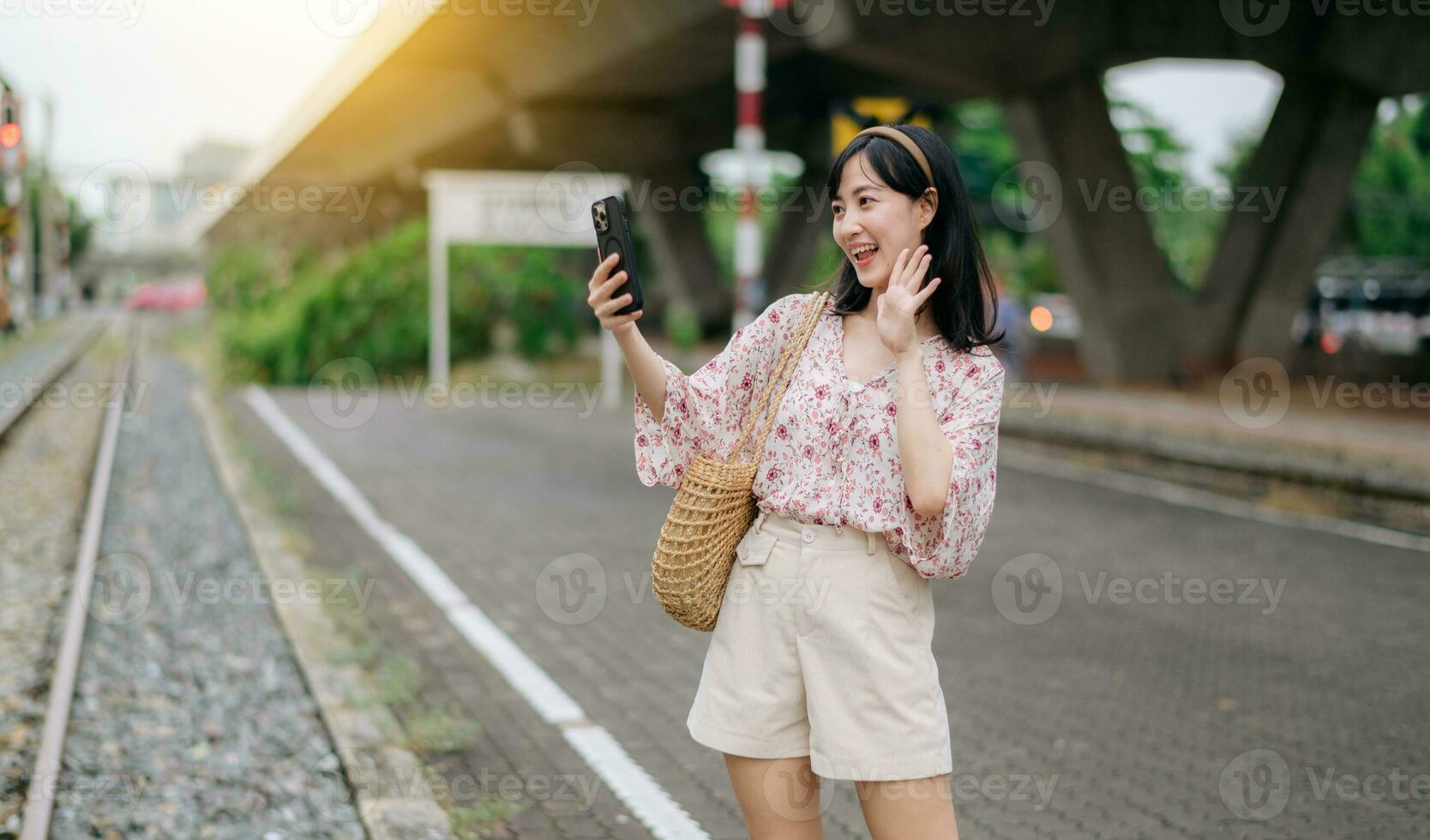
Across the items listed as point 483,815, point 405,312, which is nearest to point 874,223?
point 483,815

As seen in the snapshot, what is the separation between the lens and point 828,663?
2.57 meters

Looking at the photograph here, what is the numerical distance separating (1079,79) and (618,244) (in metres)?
15.8

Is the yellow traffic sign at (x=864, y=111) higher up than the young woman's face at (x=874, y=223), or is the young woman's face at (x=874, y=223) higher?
the yellow traffic sign at (x=864, y=111)

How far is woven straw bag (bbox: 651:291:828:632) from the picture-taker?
2.66 m

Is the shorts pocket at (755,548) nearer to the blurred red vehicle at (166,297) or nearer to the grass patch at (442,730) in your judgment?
the grass patch at (442,730)

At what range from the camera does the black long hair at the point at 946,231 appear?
101 inches

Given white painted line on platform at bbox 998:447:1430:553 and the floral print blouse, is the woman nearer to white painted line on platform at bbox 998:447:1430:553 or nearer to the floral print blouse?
the floral print blouse

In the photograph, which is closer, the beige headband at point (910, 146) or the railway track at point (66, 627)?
the beige headband at point (910, 146)

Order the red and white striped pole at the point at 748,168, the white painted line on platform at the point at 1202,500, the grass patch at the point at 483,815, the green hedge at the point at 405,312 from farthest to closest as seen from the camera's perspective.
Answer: the green hedge at the point at 405,312 → the red and white striped pole at the point at 748,168 → the white painted line on platform at the point at 1202,500 → the grass patch at the point at 483,815

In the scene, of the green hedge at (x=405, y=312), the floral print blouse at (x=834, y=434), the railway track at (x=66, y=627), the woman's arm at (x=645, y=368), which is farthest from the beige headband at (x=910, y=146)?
the green hedge at (x=405, y=312)

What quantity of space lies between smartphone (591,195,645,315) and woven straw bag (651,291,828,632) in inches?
13.3

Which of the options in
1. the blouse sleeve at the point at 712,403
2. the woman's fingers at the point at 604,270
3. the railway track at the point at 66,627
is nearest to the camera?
the woman's fingers at the point at 604,270

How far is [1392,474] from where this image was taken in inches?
417

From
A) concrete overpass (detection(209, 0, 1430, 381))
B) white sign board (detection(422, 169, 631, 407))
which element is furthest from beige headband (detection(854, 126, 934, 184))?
white sign board (detection(422, 169, 631, 407))
